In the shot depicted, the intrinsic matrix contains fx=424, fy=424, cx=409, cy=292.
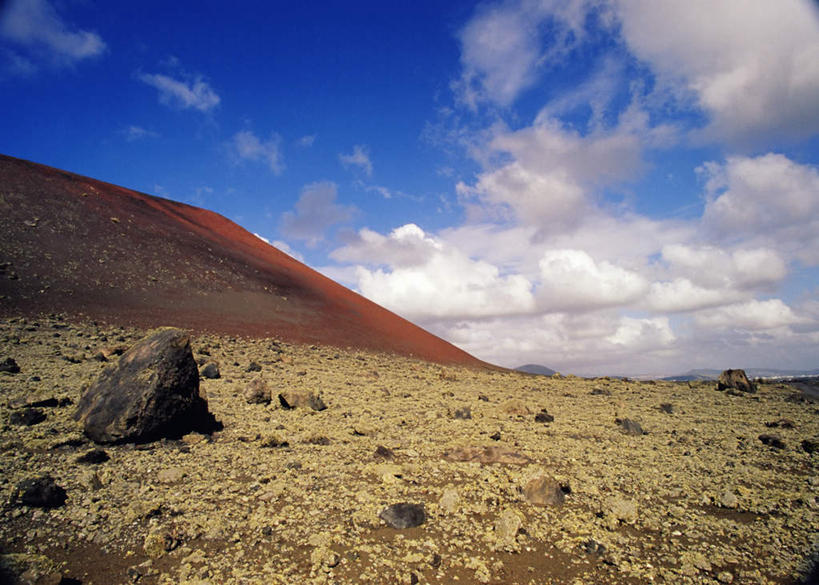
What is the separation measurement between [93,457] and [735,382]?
67.8 feet

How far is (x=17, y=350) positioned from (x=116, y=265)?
12873 mm

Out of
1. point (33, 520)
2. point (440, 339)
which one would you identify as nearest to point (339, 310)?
point (440, 339)

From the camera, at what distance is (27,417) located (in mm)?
6773

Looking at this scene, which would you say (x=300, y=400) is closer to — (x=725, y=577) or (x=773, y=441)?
(x=725, y=577)

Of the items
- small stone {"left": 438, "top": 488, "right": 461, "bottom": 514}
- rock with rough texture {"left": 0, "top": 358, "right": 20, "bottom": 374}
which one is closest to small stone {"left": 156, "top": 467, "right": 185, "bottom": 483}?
small stone {"left": 438, "top": 488, "right": 461, "bottom": 514}

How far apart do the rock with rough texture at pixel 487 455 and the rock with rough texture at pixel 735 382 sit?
1482 centimetres

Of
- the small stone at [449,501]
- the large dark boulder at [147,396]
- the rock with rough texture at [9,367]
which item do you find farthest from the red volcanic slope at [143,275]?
the small stone at [449,501]

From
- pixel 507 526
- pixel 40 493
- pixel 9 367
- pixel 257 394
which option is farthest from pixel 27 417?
pixel 507 526

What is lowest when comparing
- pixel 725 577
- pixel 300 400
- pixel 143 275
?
pixel 725 577

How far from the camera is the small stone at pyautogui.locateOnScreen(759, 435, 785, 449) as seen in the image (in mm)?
7949

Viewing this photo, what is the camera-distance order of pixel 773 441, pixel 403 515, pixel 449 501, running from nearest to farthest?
pixel 403 515
pixel 449 501
pixel 773 441

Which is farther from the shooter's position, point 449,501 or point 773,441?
point 773,441

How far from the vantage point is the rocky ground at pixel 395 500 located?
4051mm

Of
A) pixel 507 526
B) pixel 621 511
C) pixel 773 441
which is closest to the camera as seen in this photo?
pixel 507 526
